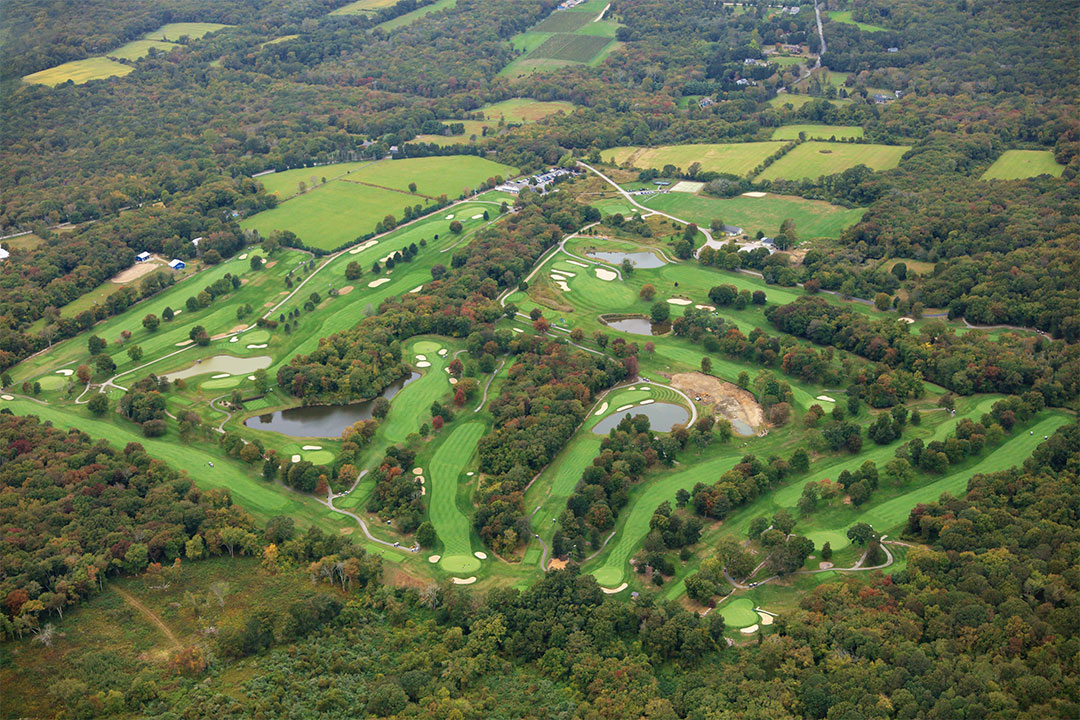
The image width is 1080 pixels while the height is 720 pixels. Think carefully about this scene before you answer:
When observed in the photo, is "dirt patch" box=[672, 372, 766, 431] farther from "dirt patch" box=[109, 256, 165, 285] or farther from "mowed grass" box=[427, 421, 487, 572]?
"dirt patch" box=[109, 256, 165, 285]


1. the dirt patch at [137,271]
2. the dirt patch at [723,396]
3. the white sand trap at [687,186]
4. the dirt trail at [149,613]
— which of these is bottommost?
the dirt patch at [723,396]

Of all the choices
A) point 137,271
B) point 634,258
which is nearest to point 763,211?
point 634,258

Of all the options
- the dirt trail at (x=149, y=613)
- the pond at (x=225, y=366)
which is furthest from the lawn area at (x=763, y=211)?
the dirt trail at (x=149, y=613)

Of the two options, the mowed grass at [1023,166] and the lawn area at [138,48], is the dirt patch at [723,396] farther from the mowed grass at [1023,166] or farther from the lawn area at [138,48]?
the lawn area at [138,48]

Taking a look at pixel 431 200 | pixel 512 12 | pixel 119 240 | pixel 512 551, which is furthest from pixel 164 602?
pixel 512 12

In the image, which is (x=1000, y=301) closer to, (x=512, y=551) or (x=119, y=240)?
(x=512, y=551)
